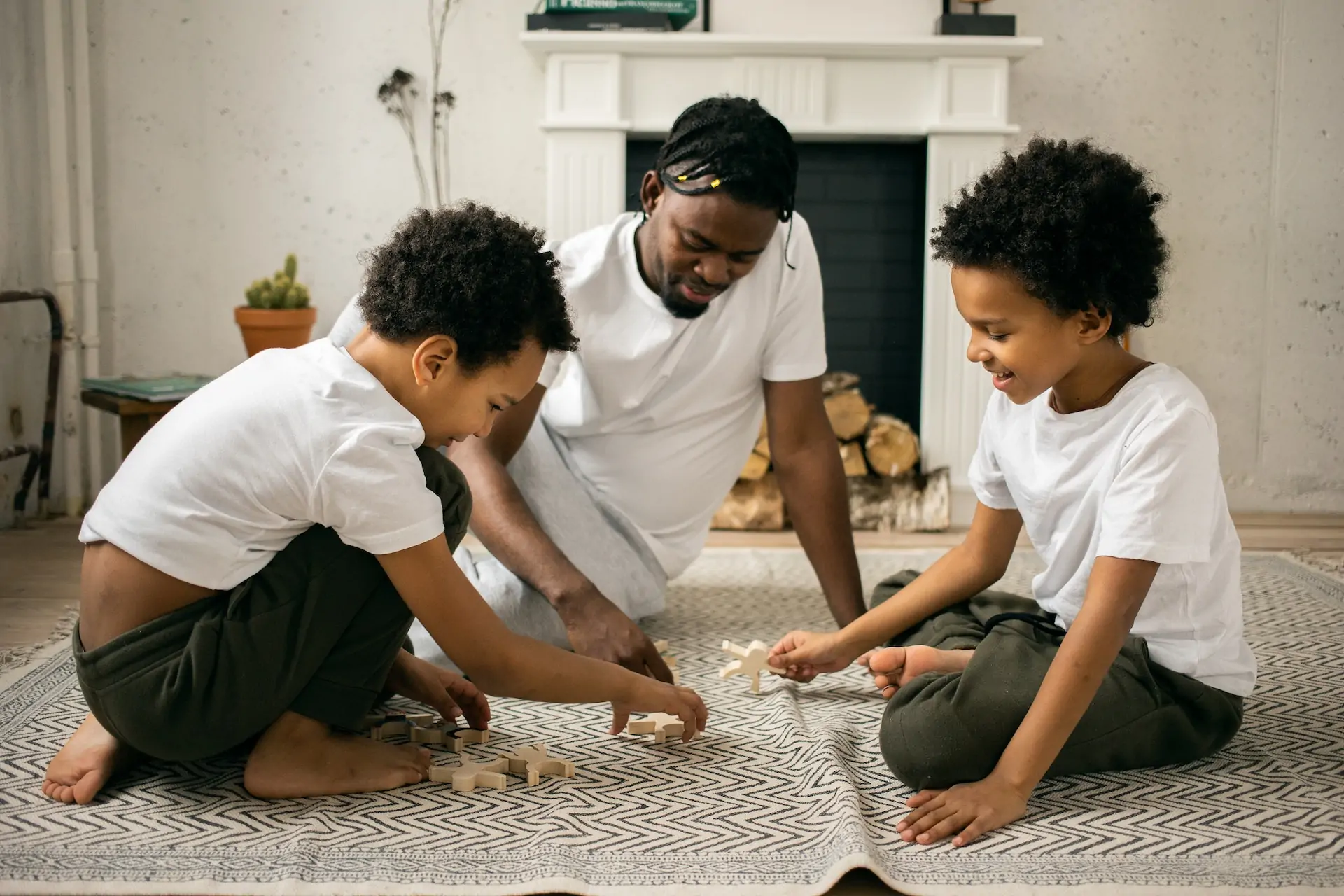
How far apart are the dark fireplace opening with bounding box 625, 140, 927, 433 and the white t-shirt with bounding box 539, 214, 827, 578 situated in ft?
5.12

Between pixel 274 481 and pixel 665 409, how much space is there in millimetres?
948

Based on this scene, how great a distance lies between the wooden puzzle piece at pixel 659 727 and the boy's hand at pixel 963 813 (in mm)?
384

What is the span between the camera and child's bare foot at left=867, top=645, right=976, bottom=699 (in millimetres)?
1685

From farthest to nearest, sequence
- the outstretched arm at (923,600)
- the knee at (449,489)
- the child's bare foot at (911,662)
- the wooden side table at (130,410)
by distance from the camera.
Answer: the wooden side table at (130,410) → the outstretched arm at (923,600) → the child's bare foot at (911,662) → the knee at (449,489)

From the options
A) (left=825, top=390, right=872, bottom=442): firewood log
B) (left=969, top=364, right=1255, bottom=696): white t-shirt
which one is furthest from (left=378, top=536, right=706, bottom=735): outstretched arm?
(left=825, top=390, right=872, bottom=442): firewood log

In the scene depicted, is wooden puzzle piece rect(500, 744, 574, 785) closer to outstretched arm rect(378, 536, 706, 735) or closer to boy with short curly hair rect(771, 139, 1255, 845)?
outstretched arm rect(378, 536, 706, 735)

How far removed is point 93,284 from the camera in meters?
3.67

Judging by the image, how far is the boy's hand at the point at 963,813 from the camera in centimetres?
139

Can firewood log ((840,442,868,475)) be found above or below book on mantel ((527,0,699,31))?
below

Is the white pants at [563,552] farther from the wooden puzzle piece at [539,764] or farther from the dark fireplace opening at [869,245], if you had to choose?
the dark fireplace opening at [869,245]

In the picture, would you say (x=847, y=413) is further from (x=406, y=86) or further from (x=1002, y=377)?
(x=1002, y=377)

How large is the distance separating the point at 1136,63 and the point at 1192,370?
0.97 m

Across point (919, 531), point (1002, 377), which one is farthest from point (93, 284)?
point (1002, 377)

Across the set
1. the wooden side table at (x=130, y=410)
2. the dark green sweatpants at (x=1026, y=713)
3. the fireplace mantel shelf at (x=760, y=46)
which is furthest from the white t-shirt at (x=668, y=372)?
the fireplace mantel shelf at (x=760, y=46)
